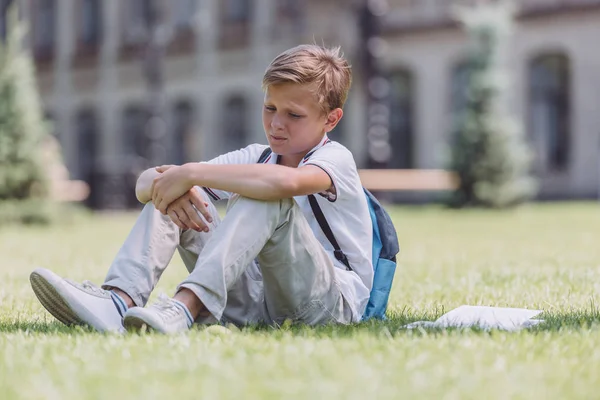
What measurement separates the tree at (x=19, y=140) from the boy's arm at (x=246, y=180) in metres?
12.9

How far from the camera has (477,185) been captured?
70.7 feet

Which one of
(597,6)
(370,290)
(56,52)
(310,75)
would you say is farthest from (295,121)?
(56,52)

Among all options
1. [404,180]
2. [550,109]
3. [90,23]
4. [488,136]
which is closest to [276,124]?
[404,180]

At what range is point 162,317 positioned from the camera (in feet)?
12.3

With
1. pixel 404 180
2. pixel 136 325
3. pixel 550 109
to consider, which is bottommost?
pixel 404 180

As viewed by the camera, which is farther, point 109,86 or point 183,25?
point 109,86

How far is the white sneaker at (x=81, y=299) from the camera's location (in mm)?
3994

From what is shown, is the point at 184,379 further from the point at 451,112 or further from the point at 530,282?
the point at 451,112

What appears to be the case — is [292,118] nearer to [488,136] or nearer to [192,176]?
[192,176]

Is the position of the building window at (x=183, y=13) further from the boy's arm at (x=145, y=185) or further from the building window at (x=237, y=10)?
the boy's arm at (x=145, y=185)

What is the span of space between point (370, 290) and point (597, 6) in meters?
23.5

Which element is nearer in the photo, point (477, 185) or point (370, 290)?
point (370, 290)

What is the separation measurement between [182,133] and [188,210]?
3135 centimetres

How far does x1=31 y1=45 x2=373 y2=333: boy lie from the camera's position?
3803 millimetres
